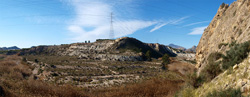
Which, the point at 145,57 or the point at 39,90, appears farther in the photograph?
the point at 145,57

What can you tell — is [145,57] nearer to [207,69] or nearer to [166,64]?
[166,64]

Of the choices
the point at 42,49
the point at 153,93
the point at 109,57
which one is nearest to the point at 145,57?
the point at 109,57

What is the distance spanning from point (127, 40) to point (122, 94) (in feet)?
304

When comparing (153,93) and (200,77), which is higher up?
(200,77)

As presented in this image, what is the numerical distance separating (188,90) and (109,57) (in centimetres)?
6066

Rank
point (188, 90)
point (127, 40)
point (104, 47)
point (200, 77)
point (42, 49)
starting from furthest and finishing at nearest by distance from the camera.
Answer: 1. point (42, 49)
2. point (127, 40)
3. point (104, 47)
4. point (200, 77)
5. point (188, 90)

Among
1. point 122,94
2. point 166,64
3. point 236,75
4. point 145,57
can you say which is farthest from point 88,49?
point 236,75

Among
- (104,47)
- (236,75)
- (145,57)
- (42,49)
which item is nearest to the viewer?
(236,75)

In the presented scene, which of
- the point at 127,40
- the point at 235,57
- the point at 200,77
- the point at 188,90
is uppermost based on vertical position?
the point at 127,40

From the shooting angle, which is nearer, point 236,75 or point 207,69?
point 236,75

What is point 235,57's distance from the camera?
8.34 meters

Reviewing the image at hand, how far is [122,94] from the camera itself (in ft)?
36.4

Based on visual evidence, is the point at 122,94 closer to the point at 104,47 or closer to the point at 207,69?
the point at 207,69

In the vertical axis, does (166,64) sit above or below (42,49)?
below
